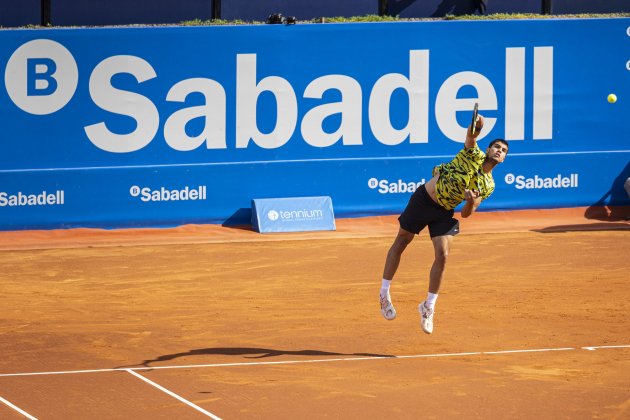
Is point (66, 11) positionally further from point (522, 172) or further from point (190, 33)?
point (522, 172)

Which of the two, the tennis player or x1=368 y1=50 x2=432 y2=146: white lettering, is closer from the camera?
the tennis player

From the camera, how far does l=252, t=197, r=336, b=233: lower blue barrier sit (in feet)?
61.1

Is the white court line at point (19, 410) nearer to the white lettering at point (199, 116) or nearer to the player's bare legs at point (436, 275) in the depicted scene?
the player's bare legs at point (436, 275)

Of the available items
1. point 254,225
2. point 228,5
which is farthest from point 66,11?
point 254,225

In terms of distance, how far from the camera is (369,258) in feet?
52.4

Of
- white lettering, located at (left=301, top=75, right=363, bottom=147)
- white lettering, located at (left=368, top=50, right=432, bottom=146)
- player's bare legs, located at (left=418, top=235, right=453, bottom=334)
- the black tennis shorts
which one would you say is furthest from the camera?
white lettering, located at (left=368, top=50, right=432, bottom=146)

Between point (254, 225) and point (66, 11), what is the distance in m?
7.82

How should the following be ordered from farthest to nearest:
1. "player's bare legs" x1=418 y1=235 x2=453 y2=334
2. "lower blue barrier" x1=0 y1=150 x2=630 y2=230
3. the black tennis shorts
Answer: "lower blue barrier" x1=0 y1=150 x2=630 y2=230, the black tennis shorts, "player's bare legs" x1=418 y1=235 x2=453 y2=334

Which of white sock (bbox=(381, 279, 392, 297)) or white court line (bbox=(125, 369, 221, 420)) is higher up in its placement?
white sock (bbox=(381, 279, 392, 297))

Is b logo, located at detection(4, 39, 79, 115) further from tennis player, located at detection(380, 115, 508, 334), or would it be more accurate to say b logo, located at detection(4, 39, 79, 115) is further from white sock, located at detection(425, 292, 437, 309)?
white sock, located at detection(425, 292, 437, 309)

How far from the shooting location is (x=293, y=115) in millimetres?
19312

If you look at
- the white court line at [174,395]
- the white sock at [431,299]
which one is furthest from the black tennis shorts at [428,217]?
the white court line at [174,395]

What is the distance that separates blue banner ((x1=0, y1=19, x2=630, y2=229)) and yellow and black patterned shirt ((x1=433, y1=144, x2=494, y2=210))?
28.6 ft

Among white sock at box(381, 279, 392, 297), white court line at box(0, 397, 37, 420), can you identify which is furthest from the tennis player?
white court line at box(0, 397, 37, 420)
